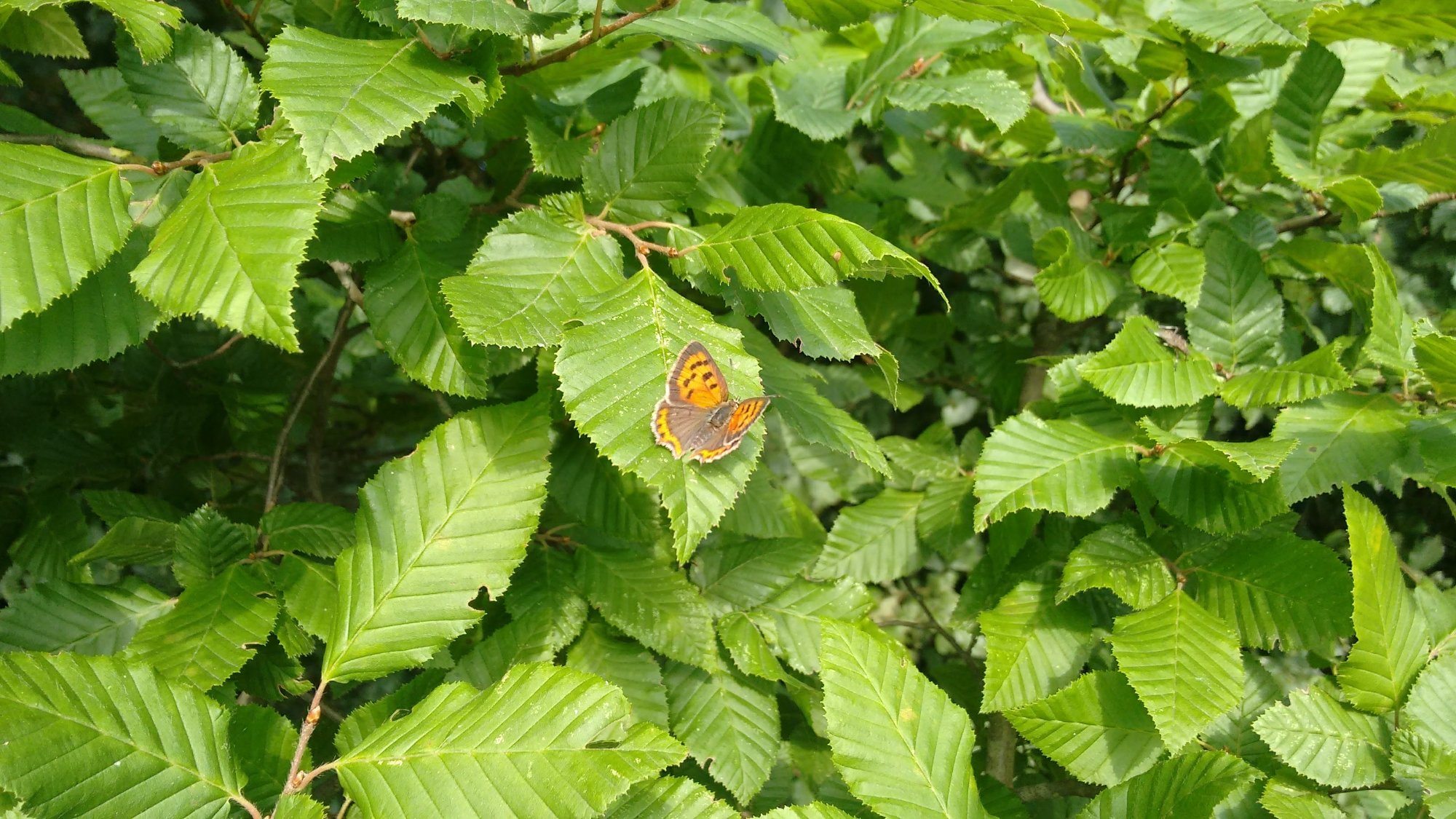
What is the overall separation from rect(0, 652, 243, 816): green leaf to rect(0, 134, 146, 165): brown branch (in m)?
0.56

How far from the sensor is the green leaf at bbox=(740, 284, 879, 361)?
978mm

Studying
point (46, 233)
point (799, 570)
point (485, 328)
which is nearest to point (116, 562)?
point (46, 233)

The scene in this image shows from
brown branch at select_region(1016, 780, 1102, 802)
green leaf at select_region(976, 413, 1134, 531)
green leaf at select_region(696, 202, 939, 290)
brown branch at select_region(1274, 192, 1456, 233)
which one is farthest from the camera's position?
brown branch at select_region(1274, 192, 1456, 233)

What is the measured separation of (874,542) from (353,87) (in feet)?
3.28

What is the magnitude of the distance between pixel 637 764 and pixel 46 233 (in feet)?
2.40

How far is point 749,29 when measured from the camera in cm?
122

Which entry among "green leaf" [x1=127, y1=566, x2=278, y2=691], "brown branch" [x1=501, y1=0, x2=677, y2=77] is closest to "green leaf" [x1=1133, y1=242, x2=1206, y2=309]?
"brown branch" [x1=501, y1=0, x2=677, y2=77]

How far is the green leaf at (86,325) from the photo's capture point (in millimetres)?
870

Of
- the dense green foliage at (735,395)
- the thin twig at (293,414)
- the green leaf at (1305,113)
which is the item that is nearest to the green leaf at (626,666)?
the dense green foliage at (735,395)

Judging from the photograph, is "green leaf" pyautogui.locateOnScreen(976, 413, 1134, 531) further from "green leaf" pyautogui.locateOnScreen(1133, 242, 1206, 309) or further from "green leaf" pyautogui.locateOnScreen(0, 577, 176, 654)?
"green leaf" pyautogui.locateOnScreen(0, 577, 176, 654)

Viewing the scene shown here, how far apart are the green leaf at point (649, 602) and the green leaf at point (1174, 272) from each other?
2.76 ft

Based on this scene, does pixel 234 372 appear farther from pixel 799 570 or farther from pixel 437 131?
pixel 799 570

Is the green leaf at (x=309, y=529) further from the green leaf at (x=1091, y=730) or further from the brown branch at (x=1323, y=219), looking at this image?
the brown branch at (x=1323, y=219)

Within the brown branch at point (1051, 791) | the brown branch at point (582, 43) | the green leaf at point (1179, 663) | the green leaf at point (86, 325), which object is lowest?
the brown branch at point (1051, 791)
